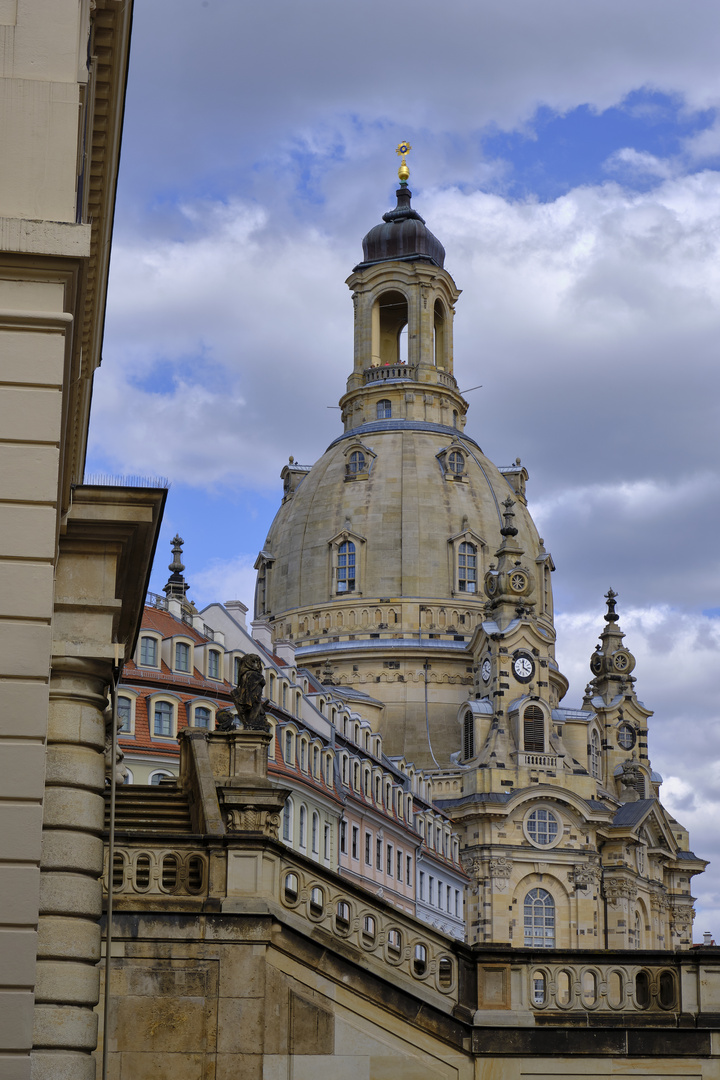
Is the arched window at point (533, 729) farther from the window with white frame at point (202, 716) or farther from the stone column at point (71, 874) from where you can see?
the stone column at point (71, 874)

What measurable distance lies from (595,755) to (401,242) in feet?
145

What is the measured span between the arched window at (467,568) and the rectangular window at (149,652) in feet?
171

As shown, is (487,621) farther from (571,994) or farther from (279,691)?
(571,994)

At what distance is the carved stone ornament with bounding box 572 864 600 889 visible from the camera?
109500 mm

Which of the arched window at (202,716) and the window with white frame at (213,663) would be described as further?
the window with white frame at (213,663)

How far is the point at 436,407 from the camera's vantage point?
136 meters

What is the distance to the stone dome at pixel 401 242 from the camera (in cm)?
14312

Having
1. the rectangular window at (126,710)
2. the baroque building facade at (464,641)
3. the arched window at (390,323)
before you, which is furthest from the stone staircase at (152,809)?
the arched window at (390,323)

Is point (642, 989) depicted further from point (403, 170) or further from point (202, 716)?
point (403, 170)

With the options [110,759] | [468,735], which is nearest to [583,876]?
Answer: [468,735]

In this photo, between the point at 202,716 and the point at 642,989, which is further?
the point at 202,716

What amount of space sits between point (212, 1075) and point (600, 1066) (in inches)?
189

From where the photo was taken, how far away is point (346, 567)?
125938 millimetres

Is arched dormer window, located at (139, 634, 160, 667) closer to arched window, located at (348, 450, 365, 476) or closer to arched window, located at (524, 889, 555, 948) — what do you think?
arched window, located at (524, 889, 555, 948)
